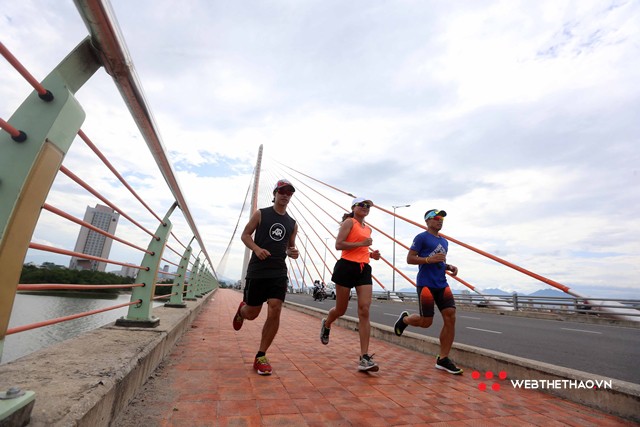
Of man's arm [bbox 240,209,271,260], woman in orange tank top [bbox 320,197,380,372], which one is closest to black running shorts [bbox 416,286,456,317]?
woman in orange tank top [bbox 320,197,380,372]

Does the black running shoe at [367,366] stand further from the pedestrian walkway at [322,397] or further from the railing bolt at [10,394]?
the railing bolt at [10,394]

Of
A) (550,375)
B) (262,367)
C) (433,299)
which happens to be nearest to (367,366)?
(262,367)

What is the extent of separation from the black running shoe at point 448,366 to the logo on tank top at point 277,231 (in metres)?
2.03

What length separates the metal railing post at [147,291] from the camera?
2.96 m

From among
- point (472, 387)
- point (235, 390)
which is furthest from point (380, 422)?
point (472, 387)

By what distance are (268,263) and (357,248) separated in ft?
3.35

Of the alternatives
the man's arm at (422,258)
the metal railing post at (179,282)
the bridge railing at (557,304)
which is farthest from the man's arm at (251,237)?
the bridge railing at (557,304)

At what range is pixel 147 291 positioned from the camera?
3.03 meters

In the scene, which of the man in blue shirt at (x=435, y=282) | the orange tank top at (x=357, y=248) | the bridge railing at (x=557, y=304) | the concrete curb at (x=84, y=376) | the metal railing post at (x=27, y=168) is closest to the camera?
the metal railing post at (x=27, y=168)

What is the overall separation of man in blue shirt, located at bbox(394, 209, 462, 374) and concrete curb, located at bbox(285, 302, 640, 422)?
1.14ft

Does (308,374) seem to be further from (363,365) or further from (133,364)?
(133,364)

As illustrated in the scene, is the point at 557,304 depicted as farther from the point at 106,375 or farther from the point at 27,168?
the point at 27,168

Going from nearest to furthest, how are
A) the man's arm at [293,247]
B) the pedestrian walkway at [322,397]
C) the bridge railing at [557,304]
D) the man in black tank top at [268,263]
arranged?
the pedestrian walkway at [322,397] → the man in black tank top at [268,263] → the man's arm at [293,247] → the bridge railing at [557,304]

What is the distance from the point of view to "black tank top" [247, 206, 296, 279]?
298 cm
